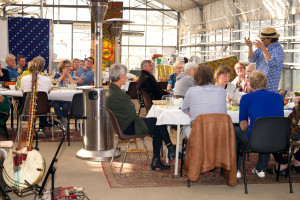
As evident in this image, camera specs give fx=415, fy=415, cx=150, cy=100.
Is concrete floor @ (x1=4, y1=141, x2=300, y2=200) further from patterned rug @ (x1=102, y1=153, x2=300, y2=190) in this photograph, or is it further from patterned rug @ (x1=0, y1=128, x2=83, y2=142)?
patterned rug @ (x1=0, y1=128, x2=83, y2=142)

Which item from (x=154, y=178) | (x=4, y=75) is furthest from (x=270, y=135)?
(x=4, y=75)

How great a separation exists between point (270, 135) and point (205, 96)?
2.46ft

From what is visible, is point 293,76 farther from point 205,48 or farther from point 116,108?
point 205,48

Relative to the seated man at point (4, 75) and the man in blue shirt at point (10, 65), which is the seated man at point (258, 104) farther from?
the man in blue shirt at point (10, 65)

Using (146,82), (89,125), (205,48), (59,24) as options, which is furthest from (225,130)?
(59,24)

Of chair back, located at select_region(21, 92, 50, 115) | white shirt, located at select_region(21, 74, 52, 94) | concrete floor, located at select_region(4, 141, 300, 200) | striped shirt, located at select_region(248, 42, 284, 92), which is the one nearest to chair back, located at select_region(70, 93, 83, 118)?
chair back, located at select_region(21, 92, 50, 115)

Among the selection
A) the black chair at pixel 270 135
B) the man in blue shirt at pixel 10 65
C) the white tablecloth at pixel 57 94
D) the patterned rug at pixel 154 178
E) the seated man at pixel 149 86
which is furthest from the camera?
the man in blue shirt at pixel 10 65

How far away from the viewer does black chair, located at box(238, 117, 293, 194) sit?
157 inches

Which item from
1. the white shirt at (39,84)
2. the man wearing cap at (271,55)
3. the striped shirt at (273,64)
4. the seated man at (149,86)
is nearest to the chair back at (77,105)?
the white shirt at (39,84)

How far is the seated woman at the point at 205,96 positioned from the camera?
4.29m

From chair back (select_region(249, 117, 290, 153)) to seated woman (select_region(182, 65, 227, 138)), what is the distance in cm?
47

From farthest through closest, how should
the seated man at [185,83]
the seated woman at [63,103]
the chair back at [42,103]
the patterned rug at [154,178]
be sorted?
the seated woman at [63,103] → the seated man at [185,83] → the chair back at [42,103] → the patterned rug at [154,178]

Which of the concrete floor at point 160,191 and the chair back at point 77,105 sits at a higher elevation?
the chair back at point 77,105

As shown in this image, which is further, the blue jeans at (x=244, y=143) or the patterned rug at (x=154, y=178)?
the patterned rug at (x=154, y=178)
